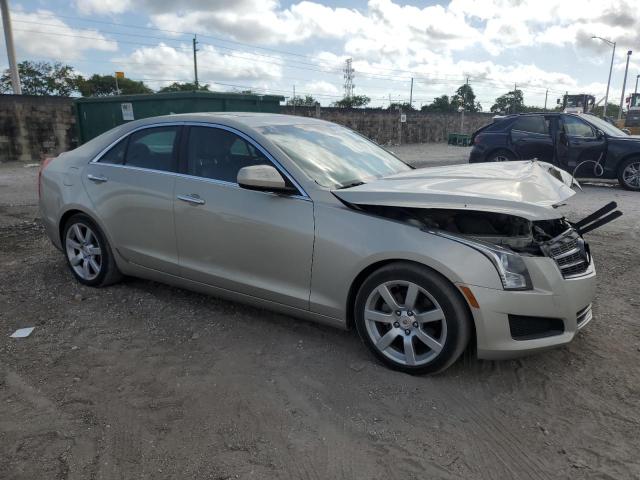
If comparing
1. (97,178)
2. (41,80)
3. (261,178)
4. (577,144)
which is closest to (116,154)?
(97,178)

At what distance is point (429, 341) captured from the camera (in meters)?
2.96

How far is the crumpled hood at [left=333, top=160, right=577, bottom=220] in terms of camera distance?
281 centimetres

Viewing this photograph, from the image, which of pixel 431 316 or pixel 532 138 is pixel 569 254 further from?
pixel 532 138

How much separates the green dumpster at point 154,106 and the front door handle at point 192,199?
21.4 ft

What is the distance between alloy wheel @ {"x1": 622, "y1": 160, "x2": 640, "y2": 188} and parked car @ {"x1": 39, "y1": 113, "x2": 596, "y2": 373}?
7.93 meters

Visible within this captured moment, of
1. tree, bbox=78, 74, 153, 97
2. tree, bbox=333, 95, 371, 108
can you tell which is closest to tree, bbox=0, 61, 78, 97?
tree, bbox=78, 74, 153, 97

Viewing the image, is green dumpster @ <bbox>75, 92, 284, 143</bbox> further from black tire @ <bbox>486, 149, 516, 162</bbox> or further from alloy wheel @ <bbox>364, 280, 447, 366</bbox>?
alloy wheel @ <bbox>364, 280, 447, 366</bbox>

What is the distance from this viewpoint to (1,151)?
15.3m

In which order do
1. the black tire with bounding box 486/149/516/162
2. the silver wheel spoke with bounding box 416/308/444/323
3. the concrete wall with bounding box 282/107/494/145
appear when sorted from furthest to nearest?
1. the concrete wall with bounding box 282/107/494/145
2. the black tire with bounding box 486/149/516/162
3. the silver wheel spoke with bounding box 416/308/444/323

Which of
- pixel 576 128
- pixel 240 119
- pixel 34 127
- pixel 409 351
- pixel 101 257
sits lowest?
pixel 409 351

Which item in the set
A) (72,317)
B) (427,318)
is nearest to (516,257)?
(427,318)

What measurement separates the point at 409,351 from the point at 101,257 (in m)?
2.92

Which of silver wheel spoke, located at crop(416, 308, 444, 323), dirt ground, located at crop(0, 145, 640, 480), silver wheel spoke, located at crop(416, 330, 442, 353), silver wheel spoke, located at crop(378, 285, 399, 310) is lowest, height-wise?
dirt ground, located at crop(0, 145, 640, 480)

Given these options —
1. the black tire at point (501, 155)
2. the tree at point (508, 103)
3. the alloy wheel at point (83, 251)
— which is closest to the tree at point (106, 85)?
the tree at point (508, 103)
